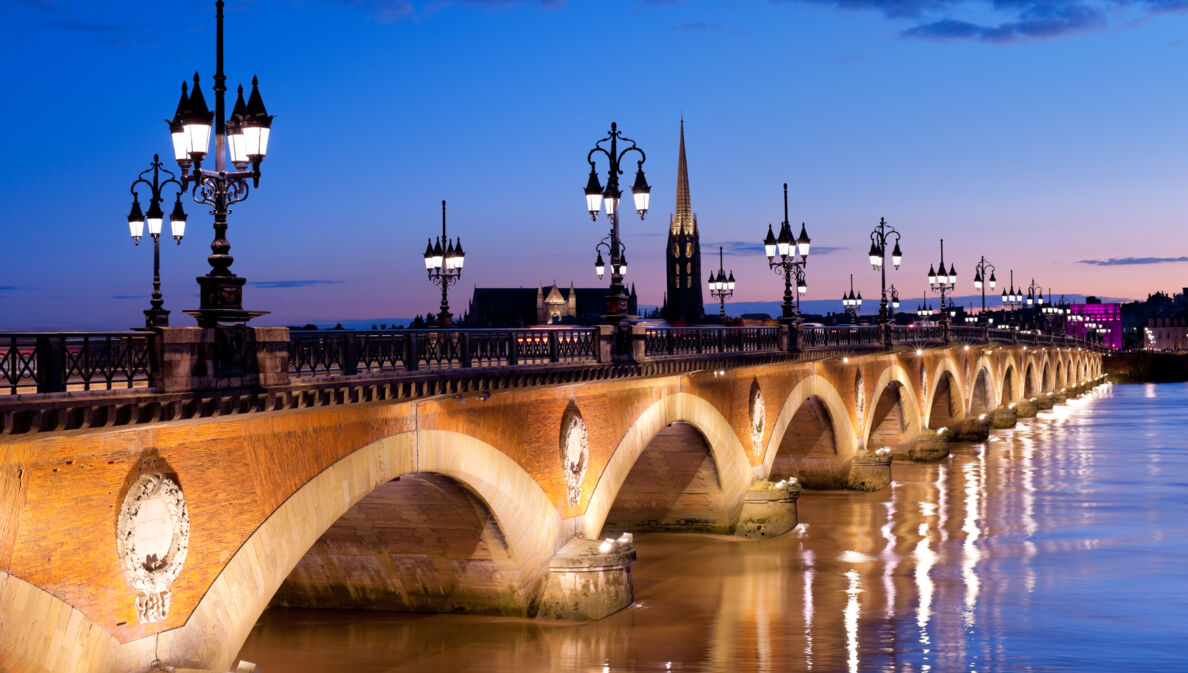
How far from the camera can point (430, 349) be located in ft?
60.7

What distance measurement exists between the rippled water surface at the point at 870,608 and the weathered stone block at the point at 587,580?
0.33m

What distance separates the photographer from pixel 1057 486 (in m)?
46.9

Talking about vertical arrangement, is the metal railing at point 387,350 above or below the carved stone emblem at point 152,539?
above

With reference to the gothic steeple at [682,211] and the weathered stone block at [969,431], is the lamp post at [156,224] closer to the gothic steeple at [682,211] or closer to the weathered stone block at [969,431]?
the weathered stone block at [969,431]

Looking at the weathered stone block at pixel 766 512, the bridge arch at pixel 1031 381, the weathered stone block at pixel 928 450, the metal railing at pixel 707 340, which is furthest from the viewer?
the bridge arch at pixel 1031 381

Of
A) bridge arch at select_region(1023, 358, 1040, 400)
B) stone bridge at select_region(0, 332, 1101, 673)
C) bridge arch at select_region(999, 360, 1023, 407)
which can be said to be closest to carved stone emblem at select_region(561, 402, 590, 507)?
stone bridge at select_region(0, 332, 1101, 673)

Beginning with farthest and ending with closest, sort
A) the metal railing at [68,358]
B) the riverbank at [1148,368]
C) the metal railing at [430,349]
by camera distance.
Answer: the riverbank at [1148,368] < the metal railing at [430,349] < the metal railing at [68,358]

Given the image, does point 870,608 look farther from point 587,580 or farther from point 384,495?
point 384,495

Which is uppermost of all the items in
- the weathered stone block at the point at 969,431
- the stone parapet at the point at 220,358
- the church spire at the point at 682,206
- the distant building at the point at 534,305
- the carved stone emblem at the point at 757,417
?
the church spire at the point at 682,206

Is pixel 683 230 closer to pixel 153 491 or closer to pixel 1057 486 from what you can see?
pixel 1057 486

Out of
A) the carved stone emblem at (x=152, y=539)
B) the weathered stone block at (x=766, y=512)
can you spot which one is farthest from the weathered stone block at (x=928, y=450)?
the carved stone emblem at (x=152, y=539)

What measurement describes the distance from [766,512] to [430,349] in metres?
16.3

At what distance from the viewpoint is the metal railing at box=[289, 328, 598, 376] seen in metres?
15.9

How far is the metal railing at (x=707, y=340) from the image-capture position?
27.2m
